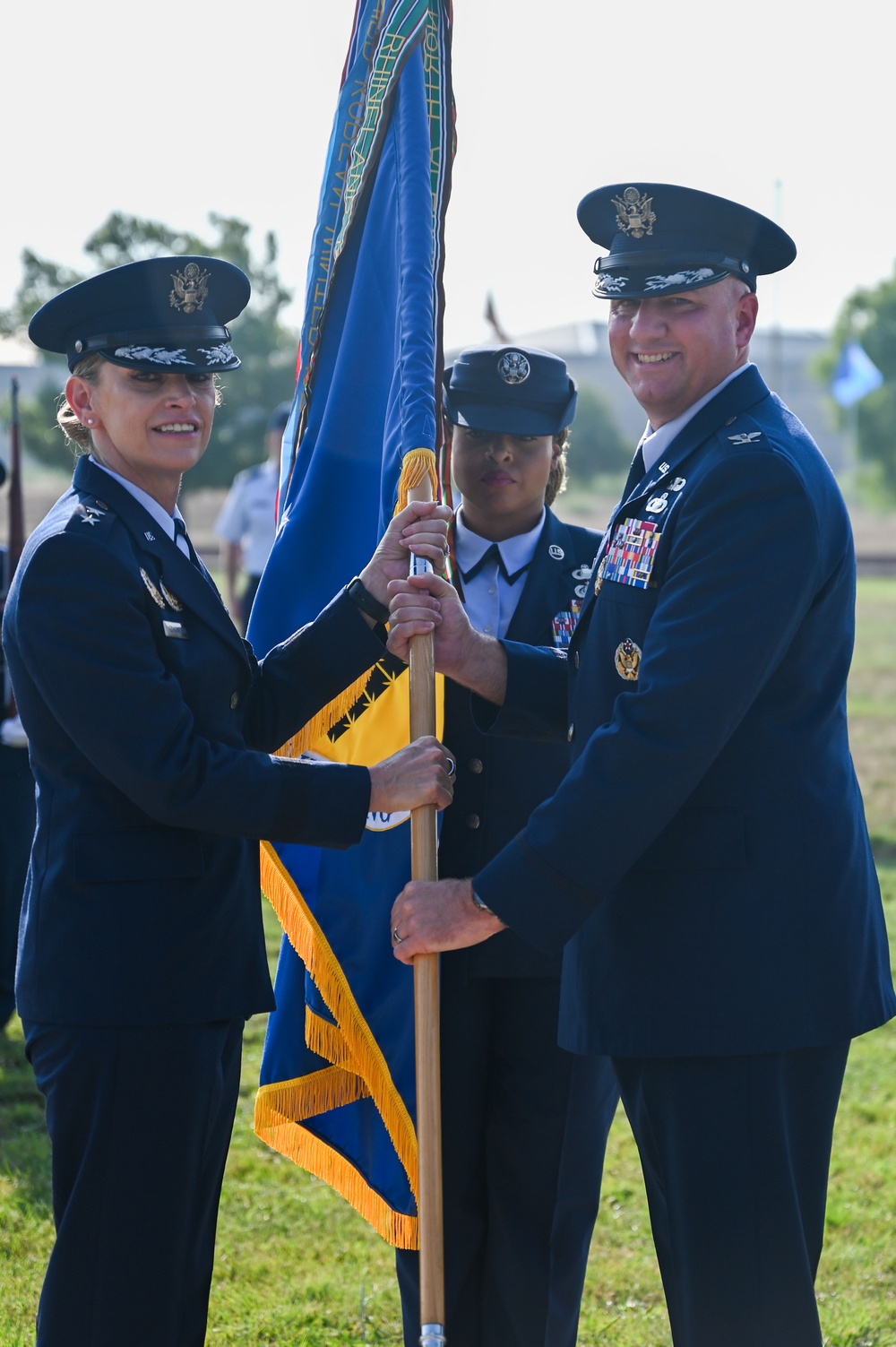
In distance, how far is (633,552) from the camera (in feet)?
9.39

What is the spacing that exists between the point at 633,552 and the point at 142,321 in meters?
1.07

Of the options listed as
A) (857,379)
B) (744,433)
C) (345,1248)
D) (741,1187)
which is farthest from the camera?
(857,379)

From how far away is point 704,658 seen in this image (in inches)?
101

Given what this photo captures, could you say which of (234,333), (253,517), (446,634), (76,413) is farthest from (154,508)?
(234,333)

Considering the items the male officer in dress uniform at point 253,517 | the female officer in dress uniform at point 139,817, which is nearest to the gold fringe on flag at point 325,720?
the female officer in dress uniform at point 139,817

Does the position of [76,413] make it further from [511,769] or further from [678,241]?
[511,769]

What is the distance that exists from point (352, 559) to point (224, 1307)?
2057 mm

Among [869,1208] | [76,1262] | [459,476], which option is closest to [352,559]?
[459,476]

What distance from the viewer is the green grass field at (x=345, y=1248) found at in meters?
3.84

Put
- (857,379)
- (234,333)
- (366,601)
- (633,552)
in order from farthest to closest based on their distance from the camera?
(234,333) → (857,379) → (366,601) → (633,552)

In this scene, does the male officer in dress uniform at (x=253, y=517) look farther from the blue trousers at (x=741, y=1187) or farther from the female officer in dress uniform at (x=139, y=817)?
the blue trousers at (x=741, y=1187)

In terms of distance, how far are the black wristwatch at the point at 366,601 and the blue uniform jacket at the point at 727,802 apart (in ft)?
2.77

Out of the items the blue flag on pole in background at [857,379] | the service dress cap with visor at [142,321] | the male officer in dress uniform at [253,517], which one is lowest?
the service dress cap with visor at [142,321]

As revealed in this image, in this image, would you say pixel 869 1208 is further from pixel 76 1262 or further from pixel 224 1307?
pixel 76 1262
